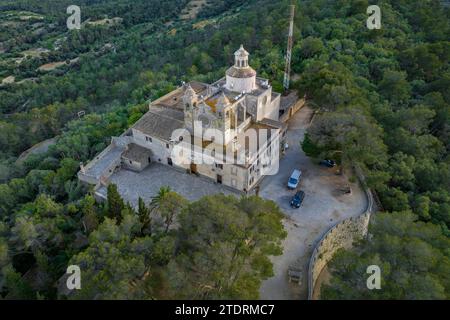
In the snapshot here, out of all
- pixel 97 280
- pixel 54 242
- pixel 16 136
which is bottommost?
pixel 16 136

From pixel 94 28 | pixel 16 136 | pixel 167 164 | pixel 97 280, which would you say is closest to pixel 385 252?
pixel 97 280

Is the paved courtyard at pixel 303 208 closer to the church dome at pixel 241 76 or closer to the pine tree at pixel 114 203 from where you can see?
the church dome at pixel 241 76

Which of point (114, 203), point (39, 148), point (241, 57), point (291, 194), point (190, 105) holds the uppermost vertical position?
point (241, 57)

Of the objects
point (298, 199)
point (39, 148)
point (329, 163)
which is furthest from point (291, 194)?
point (39, 148)

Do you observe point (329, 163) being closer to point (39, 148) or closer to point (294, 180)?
point (294, 180)

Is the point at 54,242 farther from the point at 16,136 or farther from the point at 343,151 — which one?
the point at 16,136

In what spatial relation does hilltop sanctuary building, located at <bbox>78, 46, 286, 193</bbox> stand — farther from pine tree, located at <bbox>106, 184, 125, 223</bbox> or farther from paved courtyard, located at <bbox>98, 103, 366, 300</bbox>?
pine tree, located at <bbox>106, 184, 125, 223</bbox>
